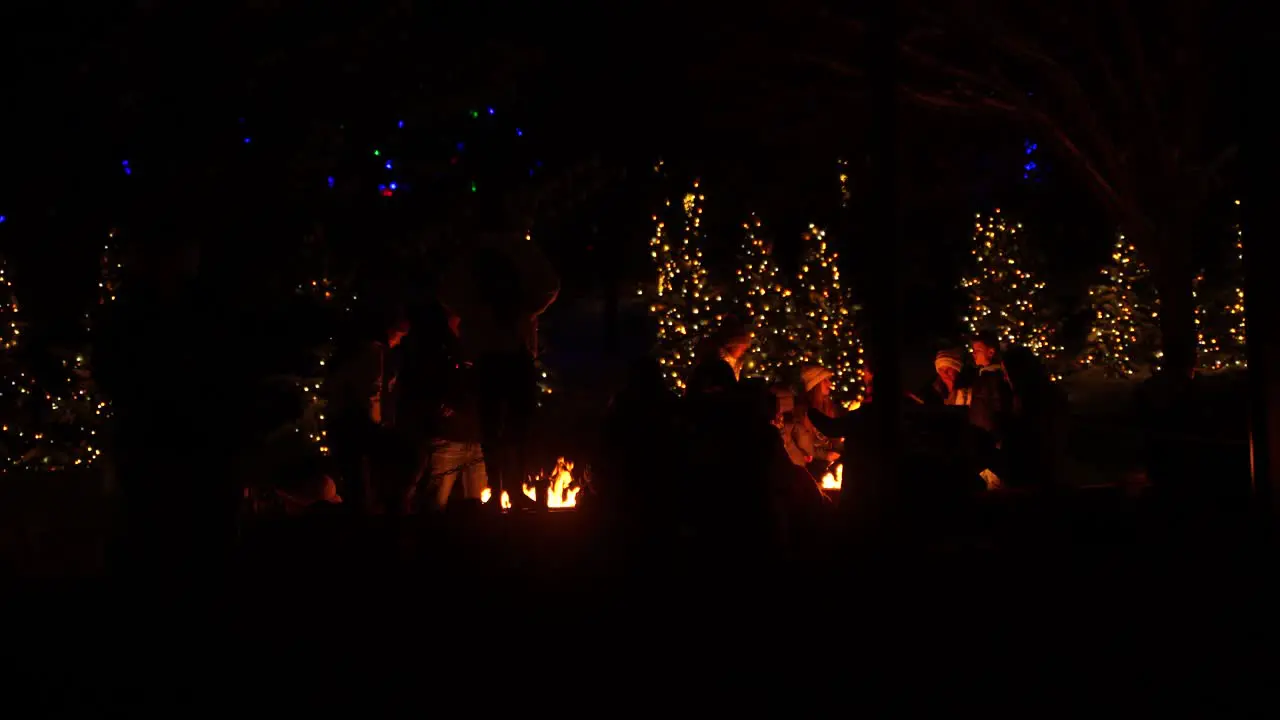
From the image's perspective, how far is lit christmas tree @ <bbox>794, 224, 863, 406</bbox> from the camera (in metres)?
19.3

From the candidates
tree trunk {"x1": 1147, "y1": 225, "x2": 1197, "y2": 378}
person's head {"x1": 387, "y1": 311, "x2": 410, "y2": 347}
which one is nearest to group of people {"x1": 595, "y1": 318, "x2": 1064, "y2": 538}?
person's head {"x1": 387, "y1": 311, "x2": 410, "y2": 347}

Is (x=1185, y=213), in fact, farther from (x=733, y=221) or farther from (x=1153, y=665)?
(x=1153, y=665)

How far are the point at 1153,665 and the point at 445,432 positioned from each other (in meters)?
4.70

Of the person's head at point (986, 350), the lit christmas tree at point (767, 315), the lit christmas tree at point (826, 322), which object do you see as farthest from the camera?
the lit christmas tree at point (767, 315)

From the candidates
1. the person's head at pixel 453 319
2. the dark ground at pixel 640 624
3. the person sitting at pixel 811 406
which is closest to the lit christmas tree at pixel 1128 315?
the person sitting at pixel 811 406

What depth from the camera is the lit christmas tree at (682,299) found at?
19422 mm

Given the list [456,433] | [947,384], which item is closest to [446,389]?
[456,433]

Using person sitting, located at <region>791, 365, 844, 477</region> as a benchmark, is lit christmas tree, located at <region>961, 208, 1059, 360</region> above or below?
above

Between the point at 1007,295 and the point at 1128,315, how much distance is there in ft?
6.45

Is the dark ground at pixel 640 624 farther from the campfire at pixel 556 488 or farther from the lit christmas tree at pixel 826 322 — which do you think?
the lit christmas tree at pixel 826 322

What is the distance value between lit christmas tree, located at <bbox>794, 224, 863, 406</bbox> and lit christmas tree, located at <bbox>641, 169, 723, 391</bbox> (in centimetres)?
127

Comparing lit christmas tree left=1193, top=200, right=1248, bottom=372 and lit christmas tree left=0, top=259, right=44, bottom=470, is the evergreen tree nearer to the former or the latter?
lit christmas tree left=1193, top=200, right=1248, bottom=372

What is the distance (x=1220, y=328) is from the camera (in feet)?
71.7

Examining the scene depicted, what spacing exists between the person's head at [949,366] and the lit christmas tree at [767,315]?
28.6 feet
